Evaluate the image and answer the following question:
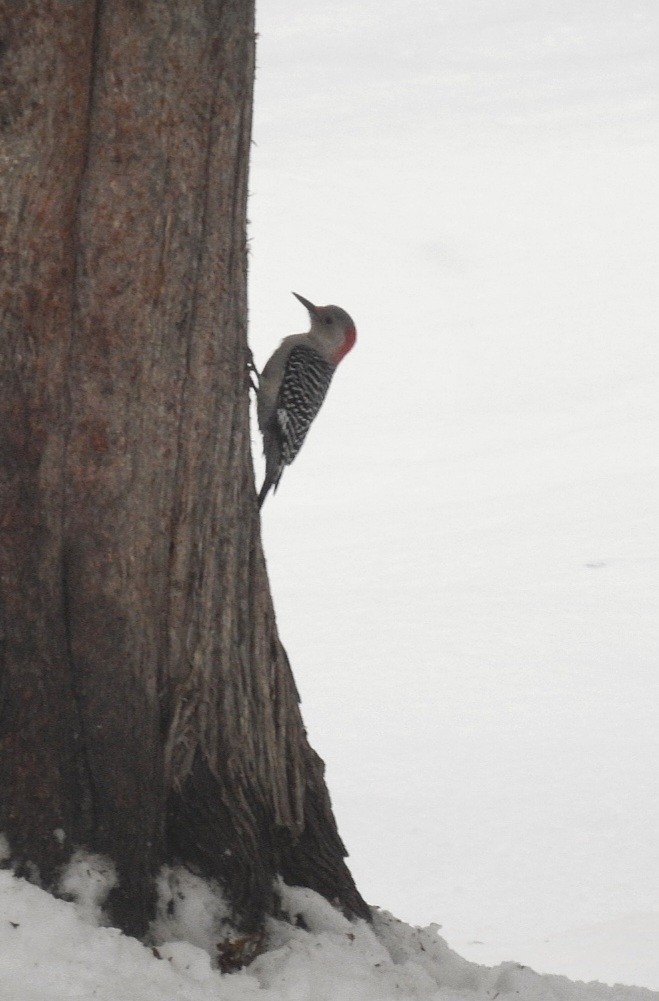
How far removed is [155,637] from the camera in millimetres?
2654

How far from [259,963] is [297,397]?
2.97 m

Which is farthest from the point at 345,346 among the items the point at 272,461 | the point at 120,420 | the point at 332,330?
the point at 120,420

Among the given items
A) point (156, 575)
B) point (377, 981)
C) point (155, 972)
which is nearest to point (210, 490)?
point (156, 575)

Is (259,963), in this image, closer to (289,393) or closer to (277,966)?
(277,966)

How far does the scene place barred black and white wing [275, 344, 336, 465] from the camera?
17.3 feet

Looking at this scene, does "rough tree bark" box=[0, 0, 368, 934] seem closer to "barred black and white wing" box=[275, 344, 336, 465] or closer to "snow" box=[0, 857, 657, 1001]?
"snow" box=[0, 857, 657, 1001]

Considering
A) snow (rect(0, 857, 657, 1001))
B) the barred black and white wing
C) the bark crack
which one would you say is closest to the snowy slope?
snow (rect(0, 857, 657, 1001))

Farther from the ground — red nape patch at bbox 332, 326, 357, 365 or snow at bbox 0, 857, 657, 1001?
red nape patch at bbox 332, 326, 357, 365

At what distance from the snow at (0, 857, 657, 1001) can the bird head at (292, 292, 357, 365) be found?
309 cm

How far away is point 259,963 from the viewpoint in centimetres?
273

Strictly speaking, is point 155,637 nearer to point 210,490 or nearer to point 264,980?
point 210,490

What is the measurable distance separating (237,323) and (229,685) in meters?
0.79

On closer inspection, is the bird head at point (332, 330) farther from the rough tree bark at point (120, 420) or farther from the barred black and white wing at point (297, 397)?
the rough tree bark at point (120, 420)

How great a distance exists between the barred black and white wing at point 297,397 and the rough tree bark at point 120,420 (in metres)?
2.47
